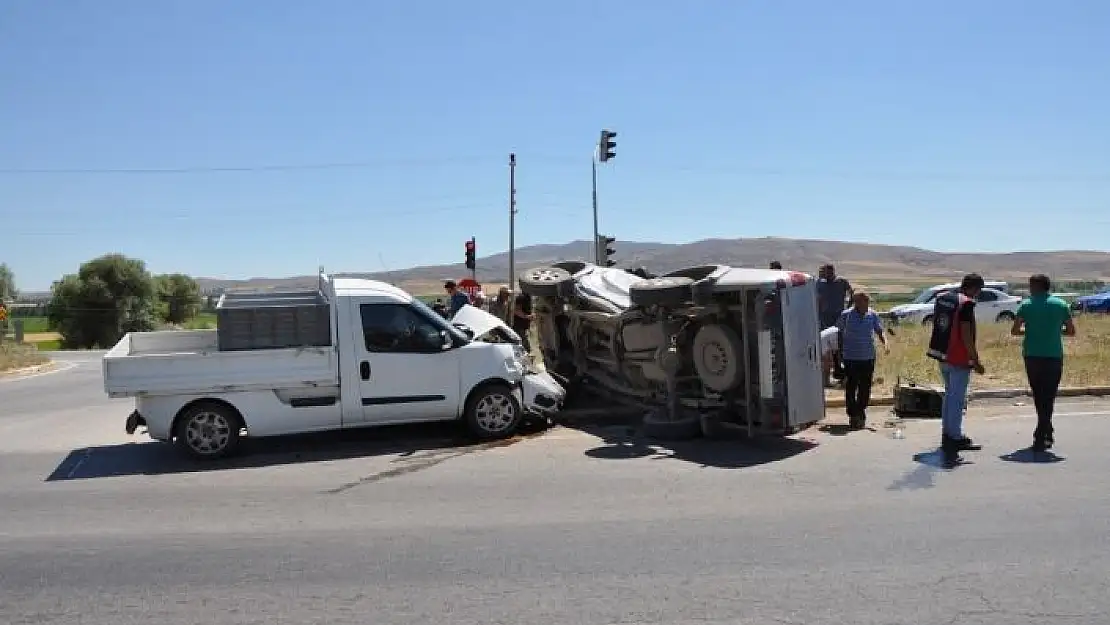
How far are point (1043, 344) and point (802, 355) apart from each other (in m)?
2.28

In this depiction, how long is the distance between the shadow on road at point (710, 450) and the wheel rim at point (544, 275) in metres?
3.33

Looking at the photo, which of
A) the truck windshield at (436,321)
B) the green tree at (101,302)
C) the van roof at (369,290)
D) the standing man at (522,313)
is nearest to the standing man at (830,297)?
the standing man at (522,313)

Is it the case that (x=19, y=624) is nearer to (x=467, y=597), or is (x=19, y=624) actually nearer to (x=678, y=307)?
(x=467, y=597)

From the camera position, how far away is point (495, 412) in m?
10.4

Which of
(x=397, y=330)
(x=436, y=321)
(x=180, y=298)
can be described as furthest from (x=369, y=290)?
(x=180, y=298)

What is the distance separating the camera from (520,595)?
5145 mm

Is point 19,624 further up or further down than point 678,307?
further down

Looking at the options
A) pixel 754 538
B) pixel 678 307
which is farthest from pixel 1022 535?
pixel 678 307

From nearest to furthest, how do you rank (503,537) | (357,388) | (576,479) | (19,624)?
(19,624) → (503,537) → (576,479) → (357,388)

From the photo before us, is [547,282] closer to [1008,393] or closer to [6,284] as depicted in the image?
[1008,393]

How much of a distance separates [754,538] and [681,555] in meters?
0.63

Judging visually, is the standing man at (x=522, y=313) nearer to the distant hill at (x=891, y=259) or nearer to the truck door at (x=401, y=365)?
the truck door at (x=401, y=365)

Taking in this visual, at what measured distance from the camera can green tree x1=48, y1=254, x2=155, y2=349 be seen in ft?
225

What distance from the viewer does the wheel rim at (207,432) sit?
9.53 metres
